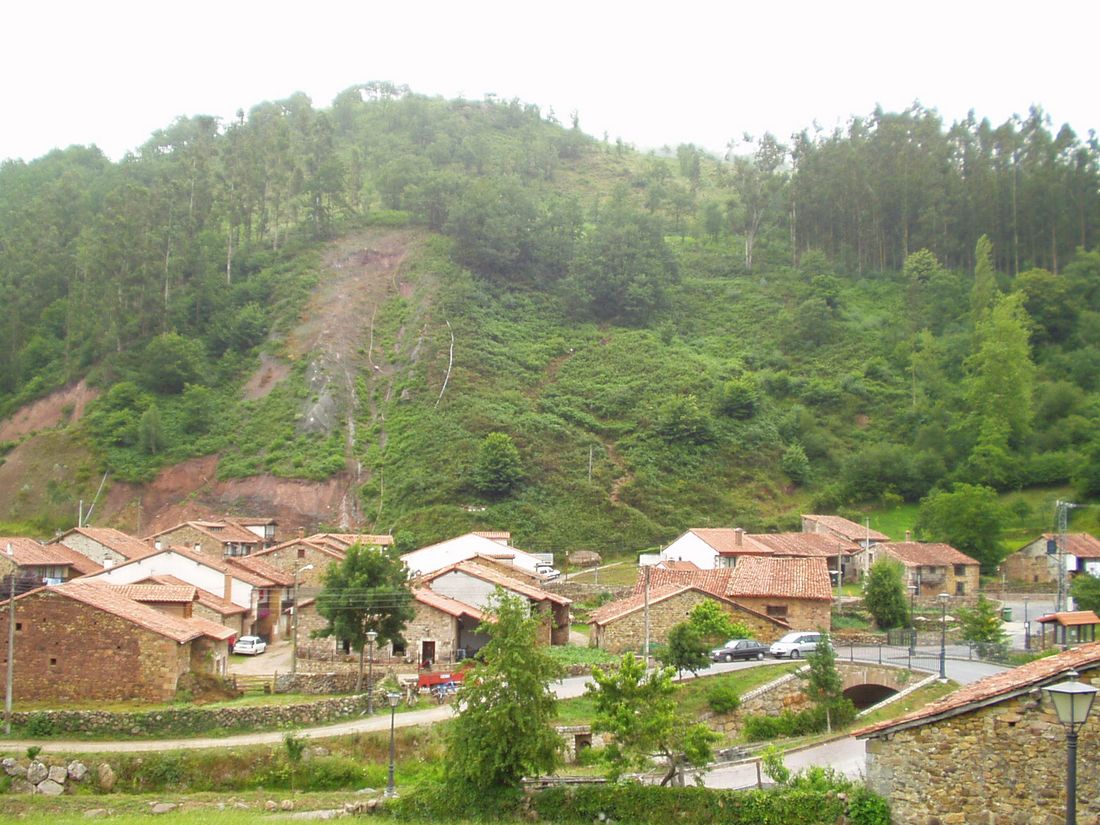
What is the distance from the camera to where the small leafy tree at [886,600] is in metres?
42.0

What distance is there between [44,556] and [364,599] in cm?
2367

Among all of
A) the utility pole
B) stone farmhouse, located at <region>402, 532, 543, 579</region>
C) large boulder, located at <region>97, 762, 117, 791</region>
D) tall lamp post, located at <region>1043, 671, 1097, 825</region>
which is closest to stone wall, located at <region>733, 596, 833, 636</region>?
the utility pole

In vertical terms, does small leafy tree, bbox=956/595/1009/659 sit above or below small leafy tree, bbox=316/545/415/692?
below

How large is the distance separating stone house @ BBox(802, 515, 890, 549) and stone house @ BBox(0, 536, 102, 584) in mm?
39125

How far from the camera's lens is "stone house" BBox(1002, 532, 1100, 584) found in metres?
52.1

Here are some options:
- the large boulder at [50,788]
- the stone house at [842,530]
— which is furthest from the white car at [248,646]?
the stone house at [842,530]

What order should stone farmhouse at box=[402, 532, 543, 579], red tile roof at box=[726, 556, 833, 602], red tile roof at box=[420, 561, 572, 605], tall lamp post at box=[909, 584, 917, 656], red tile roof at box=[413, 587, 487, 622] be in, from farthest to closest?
stone farmhouse at box=[402, 532, 543, 579] → red tile roof at box=[420, 561, 572, 605] → red tile roof at box=[726, 556, 833, 602] → red tile roof at box=[413, 587, 487, 622] → tall lamp post at box=[909, 584, 917, 656]

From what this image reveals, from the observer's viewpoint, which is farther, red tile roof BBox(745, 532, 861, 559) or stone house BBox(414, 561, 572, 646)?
red tile roof BBox(745, 532, 861, 559)

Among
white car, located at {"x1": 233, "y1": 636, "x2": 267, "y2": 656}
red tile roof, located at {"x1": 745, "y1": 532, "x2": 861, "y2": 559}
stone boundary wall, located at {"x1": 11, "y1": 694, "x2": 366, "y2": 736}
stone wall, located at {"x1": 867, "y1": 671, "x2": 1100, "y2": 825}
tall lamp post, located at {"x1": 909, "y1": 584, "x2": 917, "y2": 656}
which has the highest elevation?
stone wall, located at {"x1": 867, "y1": 671, "x2": 1100, "y2": 825}

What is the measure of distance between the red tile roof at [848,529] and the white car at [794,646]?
22101 millimetres

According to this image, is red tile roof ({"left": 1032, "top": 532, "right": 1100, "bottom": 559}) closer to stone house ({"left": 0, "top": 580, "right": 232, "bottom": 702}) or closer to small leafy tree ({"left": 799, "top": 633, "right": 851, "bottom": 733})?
small leafy tree ({"left": 799, "top": 633, "right": 851, "bottom": 733})

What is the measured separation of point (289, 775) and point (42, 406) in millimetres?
64641

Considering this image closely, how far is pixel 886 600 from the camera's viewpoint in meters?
42.0

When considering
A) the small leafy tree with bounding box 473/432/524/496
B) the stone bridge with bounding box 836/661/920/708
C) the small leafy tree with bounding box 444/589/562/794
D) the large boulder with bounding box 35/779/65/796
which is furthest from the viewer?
the small leafy tree with bounding box 473/432/524/496
